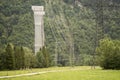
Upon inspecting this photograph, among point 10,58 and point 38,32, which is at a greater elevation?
point 38,32

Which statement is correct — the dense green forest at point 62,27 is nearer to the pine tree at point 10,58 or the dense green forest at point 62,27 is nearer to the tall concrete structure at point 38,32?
the tall concrete structure at point 38,32

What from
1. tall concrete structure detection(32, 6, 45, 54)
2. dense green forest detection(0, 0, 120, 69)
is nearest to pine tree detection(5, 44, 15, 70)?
tall concrete structure detection(32, 6, 45, 54)

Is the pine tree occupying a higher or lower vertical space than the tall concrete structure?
lower

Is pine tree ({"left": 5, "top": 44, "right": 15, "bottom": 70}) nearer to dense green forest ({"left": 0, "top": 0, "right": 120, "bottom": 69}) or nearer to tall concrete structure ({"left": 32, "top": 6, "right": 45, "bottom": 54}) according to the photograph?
tall concrete structure ({"left": 32, "top": 6, "right": 45, "bottom": 54})

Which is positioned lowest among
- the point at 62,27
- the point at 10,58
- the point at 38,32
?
the point at 10,58

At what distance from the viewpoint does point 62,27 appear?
92188mm

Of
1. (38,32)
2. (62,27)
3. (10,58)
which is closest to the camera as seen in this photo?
(10,58)

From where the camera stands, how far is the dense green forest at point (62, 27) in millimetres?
83125

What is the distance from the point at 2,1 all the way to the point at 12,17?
23.0ft

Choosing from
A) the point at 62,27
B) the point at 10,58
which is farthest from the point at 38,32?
the point at 62,27

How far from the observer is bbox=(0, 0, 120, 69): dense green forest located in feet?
273

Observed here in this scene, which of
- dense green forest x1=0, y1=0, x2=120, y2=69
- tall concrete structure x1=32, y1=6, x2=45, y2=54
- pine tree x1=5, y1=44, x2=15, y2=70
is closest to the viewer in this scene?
pine tree x1=5, y1=44, x2=15, y2=70

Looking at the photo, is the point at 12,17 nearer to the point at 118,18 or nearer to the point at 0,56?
the point at 118,18

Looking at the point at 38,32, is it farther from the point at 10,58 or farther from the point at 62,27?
the point at 62,27
